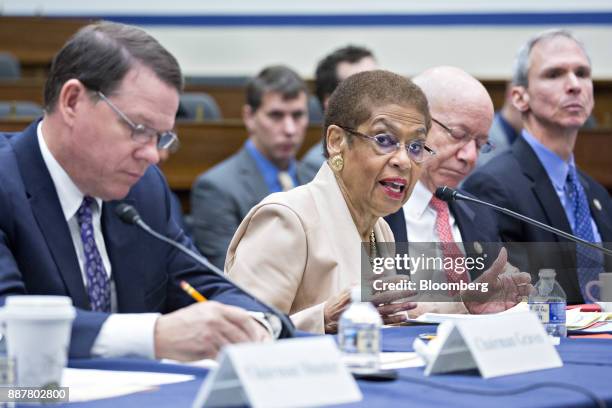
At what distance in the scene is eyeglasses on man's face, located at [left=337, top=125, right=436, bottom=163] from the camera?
2732mm

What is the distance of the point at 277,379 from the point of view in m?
1.44

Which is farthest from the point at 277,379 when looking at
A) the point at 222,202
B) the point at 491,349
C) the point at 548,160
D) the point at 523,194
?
the point at 222,202

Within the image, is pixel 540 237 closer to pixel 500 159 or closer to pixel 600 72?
pixel 500 159

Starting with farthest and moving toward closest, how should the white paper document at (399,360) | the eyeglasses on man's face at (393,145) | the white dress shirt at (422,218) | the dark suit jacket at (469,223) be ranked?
the white dress shirt at (422,218), the dark suit jacket at (469,223), the eyeglasses on man's face at (393,145), the white paper document at (399,360)

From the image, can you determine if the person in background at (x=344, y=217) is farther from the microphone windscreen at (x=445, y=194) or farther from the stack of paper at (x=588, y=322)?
the stack of paper at (x=588, y=322)

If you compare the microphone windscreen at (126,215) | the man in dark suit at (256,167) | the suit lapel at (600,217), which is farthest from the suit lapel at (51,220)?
the man in dark suit at (256,167)

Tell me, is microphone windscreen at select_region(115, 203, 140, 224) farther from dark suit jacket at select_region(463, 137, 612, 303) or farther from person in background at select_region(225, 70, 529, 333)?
dark suit jacket at select_region(463, 137, 612, 303)

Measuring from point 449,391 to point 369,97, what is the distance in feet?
4.18

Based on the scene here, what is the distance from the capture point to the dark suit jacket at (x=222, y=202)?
524cm

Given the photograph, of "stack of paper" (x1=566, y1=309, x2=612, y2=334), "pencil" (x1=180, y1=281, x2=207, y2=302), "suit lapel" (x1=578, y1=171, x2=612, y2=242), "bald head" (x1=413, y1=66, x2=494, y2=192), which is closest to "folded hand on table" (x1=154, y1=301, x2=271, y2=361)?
"pencil" (x1=180, y1=281, x2=207, y2=302)

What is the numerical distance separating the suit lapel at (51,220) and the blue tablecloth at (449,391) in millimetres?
448

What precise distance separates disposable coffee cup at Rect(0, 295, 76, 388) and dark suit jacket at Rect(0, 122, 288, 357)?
38 centimetres

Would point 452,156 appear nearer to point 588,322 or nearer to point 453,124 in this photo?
point 453,124

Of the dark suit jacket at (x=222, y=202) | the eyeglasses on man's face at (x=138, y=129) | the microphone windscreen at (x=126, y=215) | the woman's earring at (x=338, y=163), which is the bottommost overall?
the dark suit jacket at (x=222, y=202)
